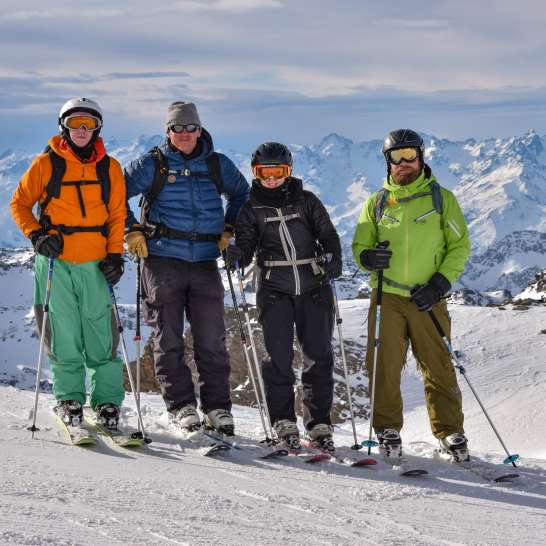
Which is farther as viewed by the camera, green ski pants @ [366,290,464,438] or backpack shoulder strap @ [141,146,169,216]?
backpack shoulder strap @ [141,146,169,216]

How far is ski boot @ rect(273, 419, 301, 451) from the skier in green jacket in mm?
860

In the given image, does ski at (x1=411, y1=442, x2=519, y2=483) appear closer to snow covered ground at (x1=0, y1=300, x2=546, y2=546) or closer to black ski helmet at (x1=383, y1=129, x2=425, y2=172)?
snow covered ground at (x1=0, y1=300, x2=546, y2=546)

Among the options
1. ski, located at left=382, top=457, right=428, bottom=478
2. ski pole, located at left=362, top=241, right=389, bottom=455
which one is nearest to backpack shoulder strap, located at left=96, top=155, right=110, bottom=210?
ski pole, located at left=362, top=241, right=389, bottom=455

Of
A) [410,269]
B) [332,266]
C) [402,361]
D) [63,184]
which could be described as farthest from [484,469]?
[63,184]

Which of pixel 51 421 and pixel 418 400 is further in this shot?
pixel 418 400

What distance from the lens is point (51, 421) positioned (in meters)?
8.29

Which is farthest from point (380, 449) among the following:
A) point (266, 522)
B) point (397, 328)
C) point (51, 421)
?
point (51, 421)

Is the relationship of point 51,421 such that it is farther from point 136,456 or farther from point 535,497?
point 535,497

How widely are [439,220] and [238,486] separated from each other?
338 cm

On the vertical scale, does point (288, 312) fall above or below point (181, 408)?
above

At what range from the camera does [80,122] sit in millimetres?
7566

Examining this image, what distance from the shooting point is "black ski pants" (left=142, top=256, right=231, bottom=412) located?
7.89 m

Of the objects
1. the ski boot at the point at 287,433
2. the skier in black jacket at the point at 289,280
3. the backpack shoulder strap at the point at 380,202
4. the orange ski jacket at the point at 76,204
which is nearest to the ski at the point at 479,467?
the skier in black jacket at the point at 289,280

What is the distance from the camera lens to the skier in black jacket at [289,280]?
7.68 m
